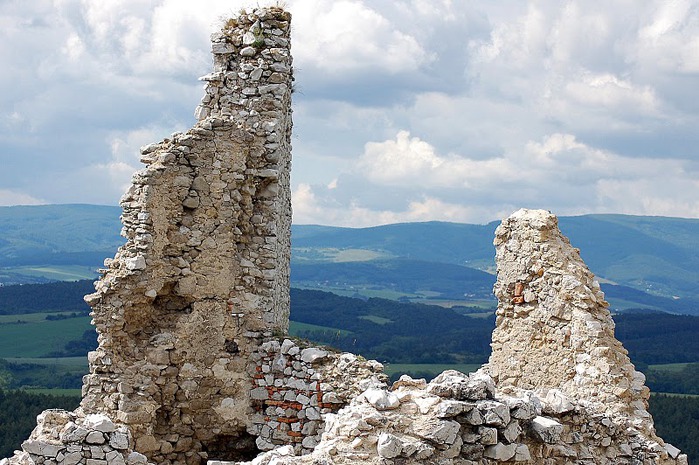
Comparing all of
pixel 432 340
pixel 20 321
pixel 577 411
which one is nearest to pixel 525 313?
pixel 577 411

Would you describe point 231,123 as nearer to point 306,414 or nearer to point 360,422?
point 306,414

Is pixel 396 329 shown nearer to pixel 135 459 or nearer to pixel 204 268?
pixel 204 268

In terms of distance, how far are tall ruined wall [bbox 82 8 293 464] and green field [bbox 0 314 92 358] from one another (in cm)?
8667

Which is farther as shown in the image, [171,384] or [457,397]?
[171,384]

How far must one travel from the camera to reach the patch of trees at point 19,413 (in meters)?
32.9

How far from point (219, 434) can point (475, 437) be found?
4575 millimetres

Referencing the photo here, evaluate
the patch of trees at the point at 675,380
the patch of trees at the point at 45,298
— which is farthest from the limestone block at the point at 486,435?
the patch of trees at the point at 45,298

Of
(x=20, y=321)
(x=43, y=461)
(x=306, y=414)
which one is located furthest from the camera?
(x=20, y=321)

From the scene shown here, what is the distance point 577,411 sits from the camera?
36.6 ft

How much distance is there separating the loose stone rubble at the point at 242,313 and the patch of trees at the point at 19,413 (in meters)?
19.8

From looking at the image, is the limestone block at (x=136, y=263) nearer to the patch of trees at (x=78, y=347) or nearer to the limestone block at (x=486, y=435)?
the limestone block at (x=486, y=435)

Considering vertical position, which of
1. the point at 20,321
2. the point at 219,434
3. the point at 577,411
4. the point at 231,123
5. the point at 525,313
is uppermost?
the point at 231,123

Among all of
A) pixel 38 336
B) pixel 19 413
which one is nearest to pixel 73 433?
pixel 19 413

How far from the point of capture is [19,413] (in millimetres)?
38469
